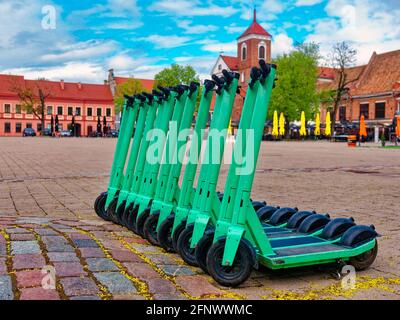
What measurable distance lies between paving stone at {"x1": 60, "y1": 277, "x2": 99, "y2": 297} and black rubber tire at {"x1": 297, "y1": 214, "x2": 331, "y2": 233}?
2.01 m

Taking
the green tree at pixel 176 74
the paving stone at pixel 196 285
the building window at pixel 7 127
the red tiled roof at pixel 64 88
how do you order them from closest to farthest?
the paving stone at pixel 196 285 < the green tree at pixel 176 74 < the building window at pixel 7 127 < the red tiled roof at pixel 64 88

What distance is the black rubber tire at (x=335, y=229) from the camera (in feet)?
13.5

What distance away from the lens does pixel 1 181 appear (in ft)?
34.2

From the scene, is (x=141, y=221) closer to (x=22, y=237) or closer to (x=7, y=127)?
(x=22, y=237)

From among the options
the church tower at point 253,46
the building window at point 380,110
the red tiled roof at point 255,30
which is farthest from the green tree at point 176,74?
the building window at point 380,110

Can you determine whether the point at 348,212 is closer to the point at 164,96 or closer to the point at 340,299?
the point at 164,96

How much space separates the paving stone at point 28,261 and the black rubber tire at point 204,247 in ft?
3.67

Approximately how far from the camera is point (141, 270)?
3637 mm

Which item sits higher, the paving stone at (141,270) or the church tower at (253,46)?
the church tower at (253,46)

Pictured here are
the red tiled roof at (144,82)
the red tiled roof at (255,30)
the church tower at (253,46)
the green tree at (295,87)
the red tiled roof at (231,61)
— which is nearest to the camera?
the green tree at (295,87)

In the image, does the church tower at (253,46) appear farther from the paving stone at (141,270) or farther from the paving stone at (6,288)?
the paving stone at (6,288)

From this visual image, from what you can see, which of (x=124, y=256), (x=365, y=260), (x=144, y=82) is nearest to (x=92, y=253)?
(x=124, y=256)

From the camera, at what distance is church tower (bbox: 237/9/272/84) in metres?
86.9
